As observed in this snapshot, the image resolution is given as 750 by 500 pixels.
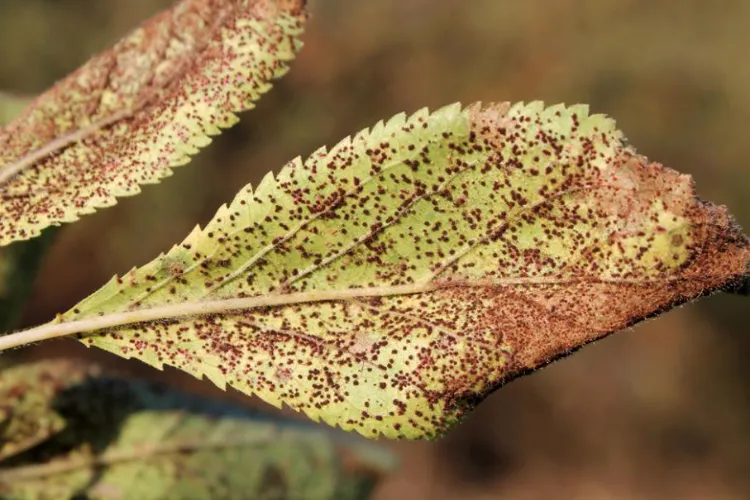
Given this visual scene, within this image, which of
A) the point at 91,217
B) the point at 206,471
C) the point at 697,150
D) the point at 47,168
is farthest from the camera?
the point at 697,150

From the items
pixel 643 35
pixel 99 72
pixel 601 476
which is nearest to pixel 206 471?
pixel 99 72

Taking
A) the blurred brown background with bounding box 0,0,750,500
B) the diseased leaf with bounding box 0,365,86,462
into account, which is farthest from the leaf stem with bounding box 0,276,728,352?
the blurred brown background with bounding box 0,0,750,500

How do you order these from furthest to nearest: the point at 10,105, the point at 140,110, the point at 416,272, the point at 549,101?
the point at 549,101
the point at 10,105
the point at 140,110
the point at 416,272

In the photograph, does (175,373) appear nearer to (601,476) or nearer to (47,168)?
(601,476)

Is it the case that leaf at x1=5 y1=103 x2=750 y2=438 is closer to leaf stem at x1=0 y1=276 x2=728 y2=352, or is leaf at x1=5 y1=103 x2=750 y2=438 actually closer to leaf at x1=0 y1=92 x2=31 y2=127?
leaf stem at x1=0 y1=276 x2=728 y2=352

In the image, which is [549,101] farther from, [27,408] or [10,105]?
[27,408]

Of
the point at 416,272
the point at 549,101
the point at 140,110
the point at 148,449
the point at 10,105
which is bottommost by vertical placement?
the point at 148,449

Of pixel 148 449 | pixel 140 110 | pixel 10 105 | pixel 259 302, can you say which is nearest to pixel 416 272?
pixel 259 302
